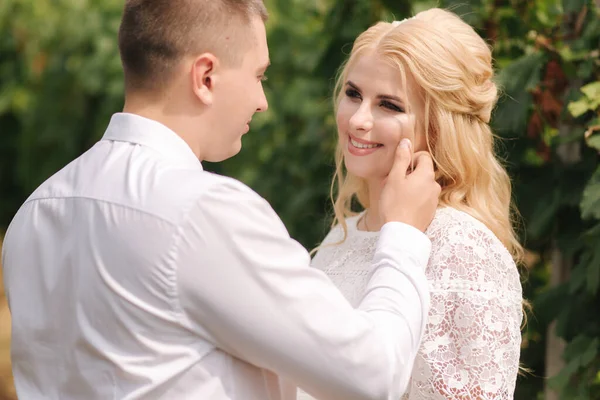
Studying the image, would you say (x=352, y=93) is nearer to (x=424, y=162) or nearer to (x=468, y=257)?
(x=424, y=162)

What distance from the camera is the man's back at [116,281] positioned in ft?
5.56

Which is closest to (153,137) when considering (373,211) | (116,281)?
(116,281)

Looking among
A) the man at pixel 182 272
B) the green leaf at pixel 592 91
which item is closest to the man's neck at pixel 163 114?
the man at pixel 182 272

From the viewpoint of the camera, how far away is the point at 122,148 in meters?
1.86

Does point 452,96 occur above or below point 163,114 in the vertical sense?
below

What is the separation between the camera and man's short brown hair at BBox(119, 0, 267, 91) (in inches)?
72.8

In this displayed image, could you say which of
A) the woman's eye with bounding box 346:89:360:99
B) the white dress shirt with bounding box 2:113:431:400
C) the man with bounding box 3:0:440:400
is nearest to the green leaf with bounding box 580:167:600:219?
the woman's eye with bounding box 346:89:360:99

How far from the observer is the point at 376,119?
266 centimetres

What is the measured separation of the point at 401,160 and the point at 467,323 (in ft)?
1.60

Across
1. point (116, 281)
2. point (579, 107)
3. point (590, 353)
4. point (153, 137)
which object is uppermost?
point (153, 137)

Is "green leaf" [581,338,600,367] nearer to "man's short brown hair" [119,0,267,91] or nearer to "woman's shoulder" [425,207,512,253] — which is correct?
"woman's shoulder" [425,207,512,253]

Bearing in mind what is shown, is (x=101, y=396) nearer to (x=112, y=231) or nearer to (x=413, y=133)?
(x=112, y=231)

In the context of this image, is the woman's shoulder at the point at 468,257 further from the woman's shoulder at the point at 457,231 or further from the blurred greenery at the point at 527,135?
the blurred greenery at the point at 527,135

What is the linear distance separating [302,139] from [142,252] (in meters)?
3.21
